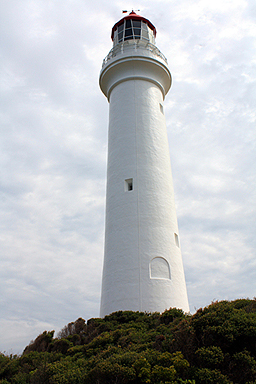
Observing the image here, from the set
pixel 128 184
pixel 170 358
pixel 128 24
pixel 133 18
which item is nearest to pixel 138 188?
pixel 128 184

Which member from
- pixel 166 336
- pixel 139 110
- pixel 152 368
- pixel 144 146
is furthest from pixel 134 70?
pixel 152 368

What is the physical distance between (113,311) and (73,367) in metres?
6.17

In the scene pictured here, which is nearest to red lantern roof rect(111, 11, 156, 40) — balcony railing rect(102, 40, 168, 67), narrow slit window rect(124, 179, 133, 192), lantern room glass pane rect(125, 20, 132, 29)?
lantern room glass pane rect(125, 20, 132, 29)

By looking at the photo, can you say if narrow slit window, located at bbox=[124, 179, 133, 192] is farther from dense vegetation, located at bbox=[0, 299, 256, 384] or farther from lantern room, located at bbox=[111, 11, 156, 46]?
lantern room, located at bbox=[111, 11, 156, 46]

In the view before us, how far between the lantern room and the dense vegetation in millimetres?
19073

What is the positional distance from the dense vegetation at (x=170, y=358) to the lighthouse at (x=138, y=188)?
430cm

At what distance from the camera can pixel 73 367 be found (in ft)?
28.6

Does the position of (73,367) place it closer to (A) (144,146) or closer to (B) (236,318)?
(B) (236,318)

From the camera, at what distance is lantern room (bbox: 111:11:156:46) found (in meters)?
22.9

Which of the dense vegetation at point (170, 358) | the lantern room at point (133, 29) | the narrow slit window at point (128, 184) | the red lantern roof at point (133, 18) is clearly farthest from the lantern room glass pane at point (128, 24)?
the dense vegetation at point (170, 358)

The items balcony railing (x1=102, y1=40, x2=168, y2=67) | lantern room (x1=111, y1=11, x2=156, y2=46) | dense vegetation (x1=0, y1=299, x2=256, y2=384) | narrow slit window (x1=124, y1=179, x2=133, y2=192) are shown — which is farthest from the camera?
lantern room (x1=111, y1=11, x2=156, y2=46)

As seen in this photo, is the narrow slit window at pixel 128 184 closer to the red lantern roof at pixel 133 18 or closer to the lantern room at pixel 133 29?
the lantern room at pixel 133 29

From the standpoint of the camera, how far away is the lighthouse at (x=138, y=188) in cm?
1512

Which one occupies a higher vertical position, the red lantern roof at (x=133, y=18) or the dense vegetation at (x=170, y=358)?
the red lantern roof at (x=133, y=18)
